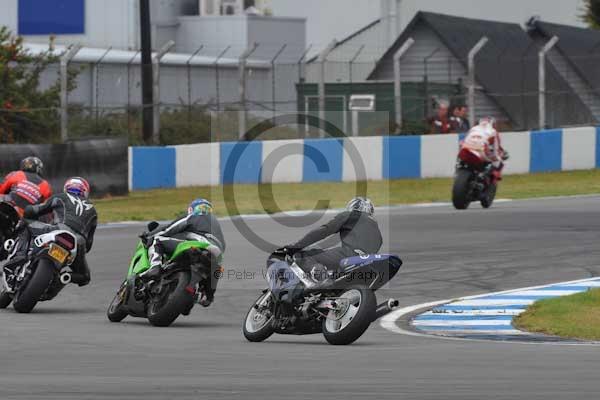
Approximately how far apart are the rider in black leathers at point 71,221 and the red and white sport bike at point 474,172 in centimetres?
1007

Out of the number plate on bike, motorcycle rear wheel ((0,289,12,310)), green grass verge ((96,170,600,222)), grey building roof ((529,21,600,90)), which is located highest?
grey building roof ((529,21,600,90))

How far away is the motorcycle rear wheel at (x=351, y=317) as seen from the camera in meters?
10.5

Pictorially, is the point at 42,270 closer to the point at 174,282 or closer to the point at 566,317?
the point at 174,282

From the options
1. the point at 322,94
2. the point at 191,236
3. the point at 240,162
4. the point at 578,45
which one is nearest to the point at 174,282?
the point at 191,236

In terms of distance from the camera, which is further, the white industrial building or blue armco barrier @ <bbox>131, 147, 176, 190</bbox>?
the white industrial building

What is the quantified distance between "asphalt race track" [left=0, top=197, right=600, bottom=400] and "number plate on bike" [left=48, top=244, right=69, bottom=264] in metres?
0.52

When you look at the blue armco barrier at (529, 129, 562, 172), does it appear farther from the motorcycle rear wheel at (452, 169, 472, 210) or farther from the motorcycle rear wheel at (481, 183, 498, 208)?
A: the motorcycle rear wheel at (452, 169, 472, 210)

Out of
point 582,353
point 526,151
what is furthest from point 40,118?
point 582,353

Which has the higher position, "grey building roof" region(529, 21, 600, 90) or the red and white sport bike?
"grey building roof" region(529, 21, 600, 90)

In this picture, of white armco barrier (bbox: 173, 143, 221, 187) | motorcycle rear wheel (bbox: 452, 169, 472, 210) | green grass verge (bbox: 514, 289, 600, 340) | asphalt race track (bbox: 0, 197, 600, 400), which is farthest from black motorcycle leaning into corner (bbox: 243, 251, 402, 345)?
white armco barrier (bbox: 173, 143, 221, 187)

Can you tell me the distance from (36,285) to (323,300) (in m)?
3.36

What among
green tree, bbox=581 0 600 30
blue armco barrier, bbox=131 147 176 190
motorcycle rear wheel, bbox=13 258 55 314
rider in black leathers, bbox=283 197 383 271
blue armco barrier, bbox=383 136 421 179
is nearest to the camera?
rider in black leathers, bbox=283 197 383 271

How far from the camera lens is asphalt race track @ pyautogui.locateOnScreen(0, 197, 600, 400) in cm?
805

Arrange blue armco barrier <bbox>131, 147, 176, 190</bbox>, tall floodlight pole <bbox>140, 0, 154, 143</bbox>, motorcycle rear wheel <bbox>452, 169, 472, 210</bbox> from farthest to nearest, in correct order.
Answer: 1. tall floodlight pole <bbox>140, 0, 154, 143</bbox>
2. blue armco barrier <bbox>131, 147, 176, 190</bbox>
3. motorcycle rear wheel <bbox>452, 169, 472, 210</bbox>
